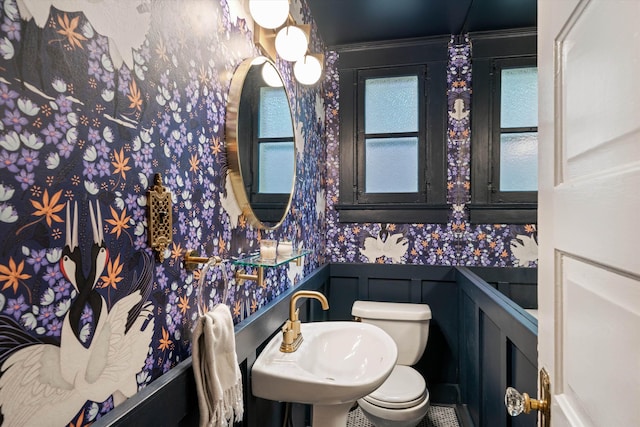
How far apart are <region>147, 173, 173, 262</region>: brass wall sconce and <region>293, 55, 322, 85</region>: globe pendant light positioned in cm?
110

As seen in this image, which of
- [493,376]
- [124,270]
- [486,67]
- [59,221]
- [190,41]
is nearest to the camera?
[59,221]

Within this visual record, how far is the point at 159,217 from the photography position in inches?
29.3

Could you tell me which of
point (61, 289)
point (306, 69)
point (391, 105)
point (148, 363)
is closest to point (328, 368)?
point (148, 363)

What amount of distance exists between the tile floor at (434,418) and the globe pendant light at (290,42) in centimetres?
205

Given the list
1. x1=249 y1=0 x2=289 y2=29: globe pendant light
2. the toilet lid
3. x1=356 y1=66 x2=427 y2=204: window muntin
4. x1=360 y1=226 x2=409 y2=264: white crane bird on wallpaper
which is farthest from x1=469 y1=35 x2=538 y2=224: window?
x1=249 y1=0 x2=289 y2=29: globe pendant light

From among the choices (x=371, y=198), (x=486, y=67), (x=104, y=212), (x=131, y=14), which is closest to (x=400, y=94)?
(x=486, y=67)

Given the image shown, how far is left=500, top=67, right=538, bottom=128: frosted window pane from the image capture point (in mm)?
2217

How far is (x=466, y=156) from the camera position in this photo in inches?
90.0

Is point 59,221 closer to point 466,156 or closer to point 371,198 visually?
point 371,198

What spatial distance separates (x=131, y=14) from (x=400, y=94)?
6.55 ft

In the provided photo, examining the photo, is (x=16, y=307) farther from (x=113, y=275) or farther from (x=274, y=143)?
(x=274, y=143)

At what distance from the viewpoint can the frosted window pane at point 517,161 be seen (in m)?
2.21

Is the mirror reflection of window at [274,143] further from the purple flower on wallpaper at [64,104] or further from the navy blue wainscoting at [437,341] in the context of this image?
the purple flower on wallpaper at [64,104]

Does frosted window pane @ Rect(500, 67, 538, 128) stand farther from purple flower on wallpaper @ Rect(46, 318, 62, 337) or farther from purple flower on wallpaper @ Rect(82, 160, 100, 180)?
purple flower on wallpaper @ Rect(46, 318, 62, 337)
